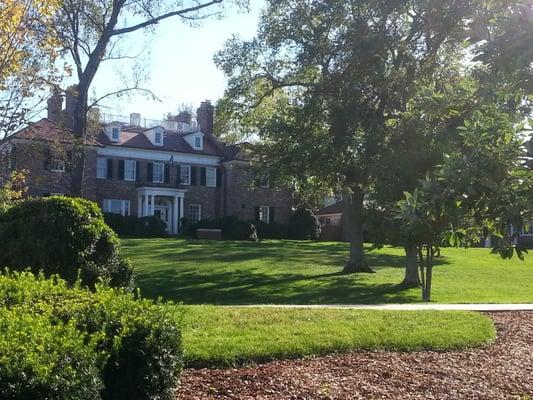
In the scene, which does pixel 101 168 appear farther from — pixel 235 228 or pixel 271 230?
pixel 271 230

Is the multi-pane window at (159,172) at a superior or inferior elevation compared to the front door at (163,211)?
superior

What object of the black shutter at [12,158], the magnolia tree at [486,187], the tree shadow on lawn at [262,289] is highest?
the black shutter at [12,158]

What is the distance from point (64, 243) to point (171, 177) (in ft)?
119

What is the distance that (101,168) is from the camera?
4272cm

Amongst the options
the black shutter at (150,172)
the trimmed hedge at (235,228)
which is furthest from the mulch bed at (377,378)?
the black shutter at (150,172)

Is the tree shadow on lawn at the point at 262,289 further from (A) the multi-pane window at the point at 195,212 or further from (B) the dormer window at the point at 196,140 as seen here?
(B) the dormer window at the point at 196,140

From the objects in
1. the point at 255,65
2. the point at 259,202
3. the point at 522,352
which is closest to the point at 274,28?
the point at 255,65

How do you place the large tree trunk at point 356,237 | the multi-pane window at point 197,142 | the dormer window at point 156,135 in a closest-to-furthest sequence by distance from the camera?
the large tree trunk at point 356,237, the dormer window at point 156,135, the multi-pane window at point 197,142

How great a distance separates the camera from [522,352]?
337 inches

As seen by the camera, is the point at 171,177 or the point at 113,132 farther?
the point at 171,177

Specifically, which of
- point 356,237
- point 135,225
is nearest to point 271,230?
point 135,225

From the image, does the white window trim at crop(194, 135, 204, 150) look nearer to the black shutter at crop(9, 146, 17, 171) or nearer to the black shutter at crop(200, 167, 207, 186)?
the black shutter at crop(200, 167, 207, 186)

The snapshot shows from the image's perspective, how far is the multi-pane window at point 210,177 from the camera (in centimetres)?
4681

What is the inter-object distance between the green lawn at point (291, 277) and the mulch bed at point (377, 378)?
805 centimetres
